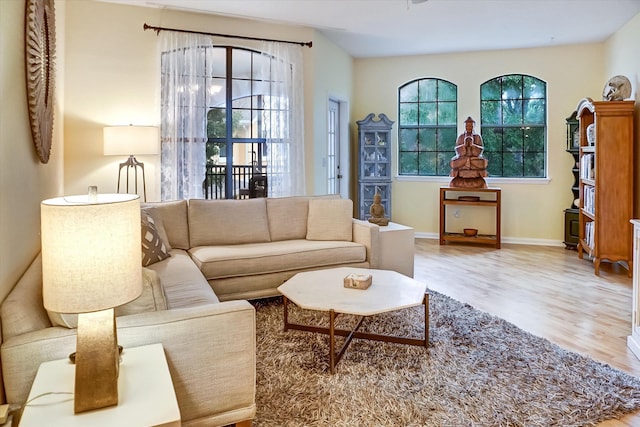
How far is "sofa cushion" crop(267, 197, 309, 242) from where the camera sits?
4.08 m

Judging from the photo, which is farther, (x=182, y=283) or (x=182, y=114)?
(x=182, y=114)

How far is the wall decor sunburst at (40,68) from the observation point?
1824 mm

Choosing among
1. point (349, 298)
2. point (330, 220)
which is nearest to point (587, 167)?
point (330, 220)

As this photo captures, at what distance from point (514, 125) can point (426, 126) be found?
4.08 feet

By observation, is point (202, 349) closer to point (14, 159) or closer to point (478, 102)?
point (14, 159)

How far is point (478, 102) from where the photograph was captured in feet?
21.3

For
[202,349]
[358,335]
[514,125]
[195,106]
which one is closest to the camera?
[202,349]

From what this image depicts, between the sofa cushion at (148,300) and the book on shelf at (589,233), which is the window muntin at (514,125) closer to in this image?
the book on shelf at (589,233)

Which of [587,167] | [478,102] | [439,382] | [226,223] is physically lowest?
[439,382]

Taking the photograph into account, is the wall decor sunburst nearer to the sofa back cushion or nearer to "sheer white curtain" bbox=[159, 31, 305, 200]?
the sofa back cushion

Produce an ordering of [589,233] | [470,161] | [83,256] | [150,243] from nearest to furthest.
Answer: [83,256], [150,243], [589,233], [470,161]

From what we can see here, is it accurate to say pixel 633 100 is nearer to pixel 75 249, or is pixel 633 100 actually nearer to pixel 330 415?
pixel 330 415

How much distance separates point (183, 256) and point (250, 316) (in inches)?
74.3

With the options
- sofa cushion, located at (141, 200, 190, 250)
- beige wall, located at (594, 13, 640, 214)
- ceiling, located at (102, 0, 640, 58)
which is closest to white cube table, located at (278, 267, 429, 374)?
sofa cushion, located at (141, 200, 190, 250)
